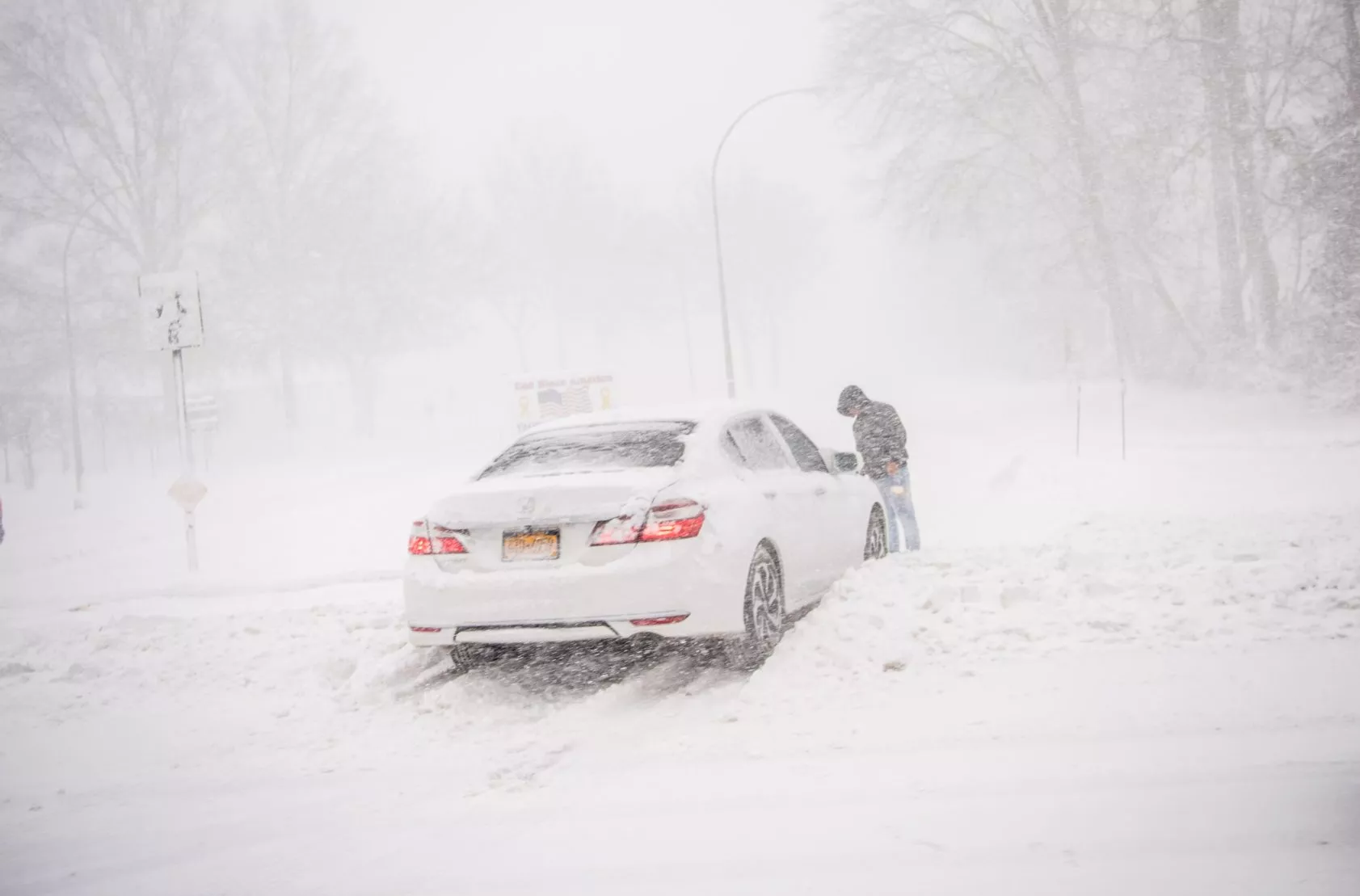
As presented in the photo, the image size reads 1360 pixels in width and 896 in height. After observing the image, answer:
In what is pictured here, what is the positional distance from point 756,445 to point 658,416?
729 millimetres

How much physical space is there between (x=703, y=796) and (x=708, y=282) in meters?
52.1

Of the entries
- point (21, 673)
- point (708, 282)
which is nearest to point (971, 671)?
point (21, 673)

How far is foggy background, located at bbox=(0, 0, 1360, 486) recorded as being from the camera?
22344 millimetres

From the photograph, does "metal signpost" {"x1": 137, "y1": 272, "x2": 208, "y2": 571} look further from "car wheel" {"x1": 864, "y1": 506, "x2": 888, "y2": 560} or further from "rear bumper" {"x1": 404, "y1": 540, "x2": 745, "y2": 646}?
"car wheel" {"x1": 864, "y1": 506, "x2": 888, "y2": 560}

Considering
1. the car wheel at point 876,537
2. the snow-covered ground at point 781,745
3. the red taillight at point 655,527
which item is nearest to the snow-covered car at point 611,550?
the red taillight at point 655,527

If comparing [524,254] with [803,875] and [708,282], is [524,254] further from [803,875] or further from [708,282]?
[803,875]

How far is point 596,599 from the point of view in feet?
15.9

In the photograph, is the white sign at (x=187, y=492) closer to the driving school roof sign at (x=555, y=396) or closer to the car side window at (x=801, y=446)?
the car side window at (x=801, y=446)

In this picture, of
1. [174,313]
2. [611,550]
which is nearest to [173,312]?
[174,313]

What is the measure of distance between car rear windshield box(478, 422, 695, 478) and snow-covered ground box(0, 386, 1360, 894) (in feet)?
4.11

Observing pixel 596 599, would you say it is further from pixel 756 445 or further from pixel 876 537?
pixel 876 537

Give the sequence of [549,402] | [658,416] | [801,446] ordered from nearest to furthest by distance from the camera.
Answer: [658,416] < [801,446] < [549,402]

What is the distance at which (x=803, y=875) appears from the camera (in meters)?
2.94

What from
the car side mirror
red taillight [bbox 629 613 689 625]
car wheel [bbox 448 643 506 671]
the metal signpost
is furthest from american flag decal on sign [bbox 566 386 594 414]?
red taillight [bbox 629 613 689 625]
